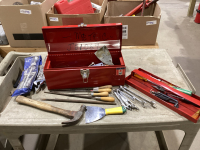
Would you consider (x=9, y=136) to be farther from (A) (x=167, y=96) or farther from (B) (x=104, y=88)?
(A) (x=167, y=96)

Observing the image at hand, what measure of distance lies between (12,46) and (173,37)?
8.77 ft

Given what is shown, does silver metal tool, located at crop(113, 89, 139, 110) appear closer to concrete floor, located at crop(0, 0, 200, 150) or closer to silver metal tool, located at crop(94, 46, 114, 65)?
silver metal tool, located at crop(94, 46, 114, 65)

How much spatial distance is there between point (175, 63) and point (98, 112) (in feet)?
6.35

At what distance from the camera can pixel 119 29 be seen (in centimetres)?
97

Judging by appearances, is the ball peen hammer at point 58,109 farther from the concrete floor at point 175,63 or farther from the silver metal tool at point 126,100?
the concrete floor at point 175,63

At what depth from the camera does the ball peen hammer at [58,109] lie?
77 cm

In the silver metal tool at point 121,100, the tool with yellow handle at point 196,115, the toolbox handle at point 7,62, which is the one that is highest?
the toolbox handle at point 7,62

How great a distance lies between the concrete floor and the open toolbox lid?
87 cm

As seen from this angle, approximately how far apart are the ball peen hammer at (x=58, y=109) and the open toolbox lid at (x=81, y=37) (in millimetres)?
355

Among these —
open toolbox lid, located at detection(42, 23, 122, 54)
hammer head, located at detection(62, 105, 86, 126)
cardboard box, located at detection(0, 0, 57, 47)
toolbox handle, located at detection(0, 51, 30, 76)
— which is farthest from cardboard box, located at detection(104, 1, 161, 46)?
hammer head, located at detection(62, 105, 86, 126)

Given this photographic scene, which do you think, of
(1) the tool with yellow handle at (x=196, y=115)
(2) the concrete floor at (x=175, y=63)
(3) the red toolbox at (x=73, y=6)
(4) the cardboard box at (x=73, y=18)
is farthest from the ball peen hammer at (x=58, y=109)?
(3) the red toolbox at (x=73, y=6)

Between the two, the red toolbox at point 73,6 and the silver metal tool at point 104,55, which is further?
the red toolbox at point 73,6

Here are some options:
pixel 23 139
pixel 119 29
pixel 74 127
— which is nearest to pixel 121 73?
pixel 119 29

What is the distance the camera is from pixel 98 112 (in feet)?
2.69
